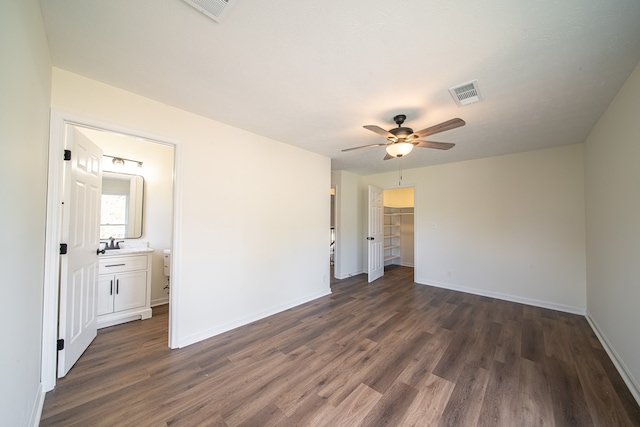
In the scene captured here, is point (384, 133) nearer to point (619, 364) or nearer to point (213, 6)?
point (213, 6)

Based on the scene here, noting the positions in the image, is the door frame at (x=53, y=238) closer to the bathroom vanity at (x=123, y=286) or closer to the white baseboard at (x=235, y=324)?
the white baseboard at (x=235, y=324)

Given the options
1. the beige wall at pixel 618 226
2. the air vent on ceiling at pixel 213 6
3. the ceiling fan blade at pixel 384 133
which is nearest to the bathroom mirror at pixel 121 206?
the air vent on ceiling at pixel 213 6

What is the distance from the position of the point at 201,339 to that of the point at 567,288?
17.0 ft

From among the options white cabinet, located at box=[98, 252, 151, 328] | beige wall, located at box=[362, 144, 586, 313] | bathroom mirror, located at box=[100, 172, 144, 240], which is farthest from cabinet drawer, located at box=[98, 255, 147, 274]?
beige wall, located at box=[362, 144, 586, 313]

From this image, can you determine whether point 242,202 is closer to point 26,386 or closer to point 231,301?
point 231,301

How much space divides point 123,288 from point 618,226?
18.0 feet

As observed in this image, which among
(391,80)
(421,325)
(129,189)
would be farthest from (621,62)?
(129,189)

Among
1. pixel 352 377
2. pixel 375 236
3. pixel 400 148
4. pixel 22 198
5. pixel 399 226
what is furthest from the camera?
pixel 399 226

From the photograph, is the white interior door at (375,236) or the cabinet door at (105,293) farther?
the white interior door at (375,236)

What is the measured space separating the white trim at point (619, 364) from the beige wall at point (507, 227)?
89 centimetres

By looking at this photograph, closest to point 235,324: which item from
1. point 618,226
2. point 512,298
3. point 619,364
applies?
point 619,364

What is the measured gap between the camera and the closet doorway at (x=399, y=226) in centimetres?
675

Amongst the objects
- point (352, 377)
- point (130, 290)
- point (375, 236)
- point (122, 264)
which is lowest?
point (352, 377)

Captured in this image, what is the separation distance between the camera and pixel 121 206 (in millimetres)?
3482
